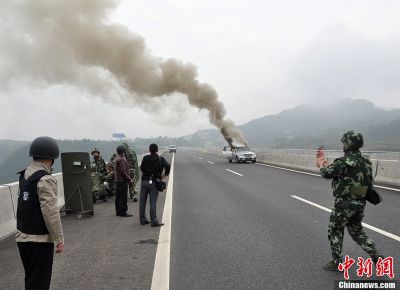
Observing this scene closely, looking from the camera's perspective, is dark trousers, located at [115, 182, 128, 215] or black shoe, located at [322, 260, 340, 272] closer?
black shoe, located at [322, 260, 340, 272]

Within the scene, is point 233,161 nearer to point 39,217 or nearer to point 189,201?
point 189,201

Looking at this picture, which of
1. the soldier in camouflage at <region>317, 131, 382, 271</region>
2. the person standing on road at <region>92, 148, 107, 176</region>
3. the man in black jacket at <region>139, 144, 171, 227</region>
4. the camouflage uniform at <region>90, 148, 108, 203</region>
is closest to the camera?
the soldier in camouflage at <region>317, 131, 382, 271</region>

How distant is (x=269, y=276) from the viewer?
4441mm

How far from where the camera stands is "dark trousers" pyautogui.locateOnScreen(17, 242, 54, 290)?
325cm

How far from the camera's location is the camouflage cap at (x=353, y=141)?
455cm

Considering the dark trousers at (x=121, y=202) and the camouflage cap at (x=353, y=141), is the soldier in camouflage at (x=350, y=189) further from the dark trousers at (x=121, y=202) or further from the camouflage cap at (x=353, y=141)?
the dark trousers at (x=121, y=202)

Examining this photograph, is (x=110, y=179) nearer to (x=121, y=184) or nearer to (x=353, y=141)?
(x=121, y=184)

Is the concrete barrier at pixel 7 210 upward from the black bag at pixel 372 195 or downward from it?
downward

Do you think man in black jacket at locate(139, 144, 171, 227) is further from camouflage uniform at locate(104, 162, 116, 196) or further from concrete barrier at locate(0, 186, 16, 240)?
camouflage uniform at locate(104, 162, 116, 196)

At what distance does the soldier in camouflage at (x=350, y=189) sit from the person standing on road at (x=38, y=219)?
121 inches

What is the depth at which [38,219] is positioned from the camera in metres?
3.28

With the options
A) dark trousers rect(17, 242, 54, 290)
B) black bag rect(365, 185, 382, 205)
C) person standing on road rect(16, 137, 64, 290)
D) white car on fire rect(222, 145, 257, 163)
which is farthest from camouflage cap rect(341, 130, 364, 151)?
white car on fire rect(222, 145, 257, 163)

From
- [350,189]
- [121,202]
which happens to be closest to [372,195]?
[350,189]

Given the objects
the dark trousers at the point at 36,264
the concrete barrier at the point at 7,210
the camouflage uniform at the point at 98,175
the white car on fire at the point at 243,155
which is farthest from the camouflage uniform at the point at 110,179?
the white car on fire at the point at 243,155
